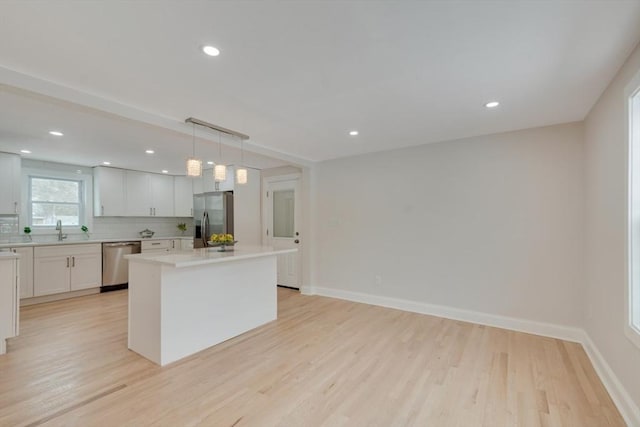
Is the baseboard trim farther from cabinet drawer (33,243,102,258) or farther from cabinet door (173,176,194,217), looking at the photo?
cabinet drawer (33,243,102,258)

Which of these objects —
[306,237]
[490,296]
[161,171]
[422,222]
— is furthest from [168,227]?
[490,296]

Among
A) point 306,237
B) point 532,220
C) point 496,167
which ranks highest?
point 496,167

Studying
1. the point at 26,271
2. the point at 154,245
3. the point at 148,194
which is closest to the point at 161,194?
the point at 148,194

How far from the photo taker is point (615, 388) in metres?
2.05

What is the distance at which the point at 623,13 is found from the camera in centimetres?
147

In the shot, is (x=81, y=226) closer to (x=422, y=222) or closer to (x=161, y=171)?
(x=161, y=171)

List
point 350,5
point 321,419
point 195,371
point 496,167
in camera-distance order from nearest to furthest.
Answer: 1. point 350,5
2. point 321,419
3. point 195,371
4. point 496,167

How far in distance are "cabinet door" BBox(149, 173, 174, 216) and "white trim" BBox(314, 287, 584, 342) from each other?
4046 millimetres

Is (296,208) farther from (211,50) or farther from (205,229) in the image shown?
(211,50)

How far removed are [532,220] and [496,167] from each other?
737mm

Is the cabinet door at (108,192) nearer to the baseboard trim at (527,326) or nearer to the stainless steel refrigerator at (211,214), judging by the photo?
the stainless steel refrigerator at (211,214)

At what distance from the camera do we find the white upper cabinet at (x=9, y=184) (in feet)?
13.9

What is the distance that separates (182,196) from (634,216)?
6.92 m

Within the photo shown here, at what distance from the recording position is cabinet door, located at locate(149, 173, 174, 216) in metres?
6.07
